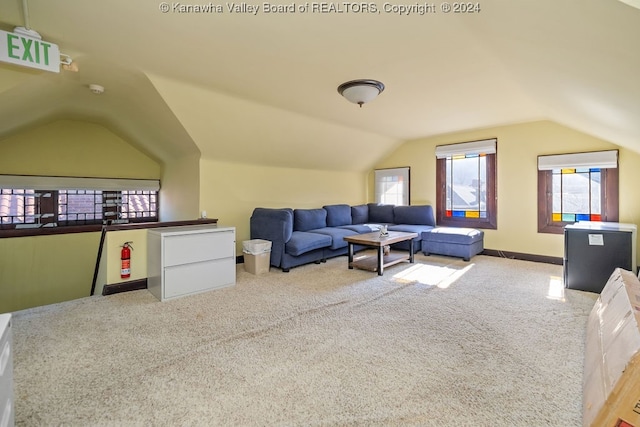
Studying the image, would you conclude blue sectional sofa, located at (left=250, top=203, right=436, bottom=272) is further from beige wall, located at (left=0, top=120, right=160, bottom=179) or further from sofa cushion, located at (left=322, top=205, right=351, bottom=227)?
beige wall, located at (left=0, top=120, right=160, bottom=179)

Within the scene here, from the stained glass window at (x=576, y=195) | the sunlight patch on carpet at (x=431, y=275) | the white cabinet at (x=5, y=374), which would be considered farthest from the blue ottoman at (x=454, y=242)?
the white cabinet at (x=5, y=374)

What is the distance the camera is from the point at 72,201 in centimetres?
495

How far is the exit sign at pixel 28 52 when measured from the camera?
2.06 metres

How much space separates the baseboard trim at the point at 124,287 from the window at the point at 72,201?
2.37 metres

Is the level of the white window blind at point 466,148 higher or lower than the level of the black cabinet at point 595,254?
higher

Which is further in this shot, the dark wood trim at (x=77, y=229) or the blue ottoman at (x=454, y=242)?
the blue ottoman at (x=454, y=242)

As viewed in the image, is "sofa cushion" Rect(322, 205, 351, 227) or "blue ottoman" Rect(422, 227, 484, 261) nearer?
"blue ottoman" Rect(422, 227, 484, 261)

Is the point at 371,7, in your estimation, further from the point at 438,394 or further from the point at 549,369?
the point at 549,369

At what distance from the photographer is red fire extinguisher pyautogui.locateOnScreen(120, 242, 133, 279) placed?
3.30 m

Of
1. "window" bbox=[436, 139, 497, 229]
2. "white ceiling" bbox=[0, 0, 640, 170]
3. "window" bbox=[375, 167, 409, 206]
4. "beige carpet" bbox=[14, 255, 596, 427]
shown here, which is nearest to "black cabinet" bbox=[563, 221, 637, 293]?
"beige carpet" bbox=[14, 255, 596, 427]

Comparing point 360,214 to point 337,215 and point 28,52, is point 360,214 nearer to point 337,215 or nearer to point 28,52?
point 337,215

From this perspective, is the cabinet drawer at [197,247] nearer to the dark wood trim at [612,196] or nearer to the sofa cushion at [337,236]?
the sofa cushion at [337,236]

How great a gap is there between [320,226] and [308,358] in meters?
3.47

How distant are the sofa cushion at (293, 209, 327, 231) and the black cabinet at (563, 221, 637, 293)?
348 cm
